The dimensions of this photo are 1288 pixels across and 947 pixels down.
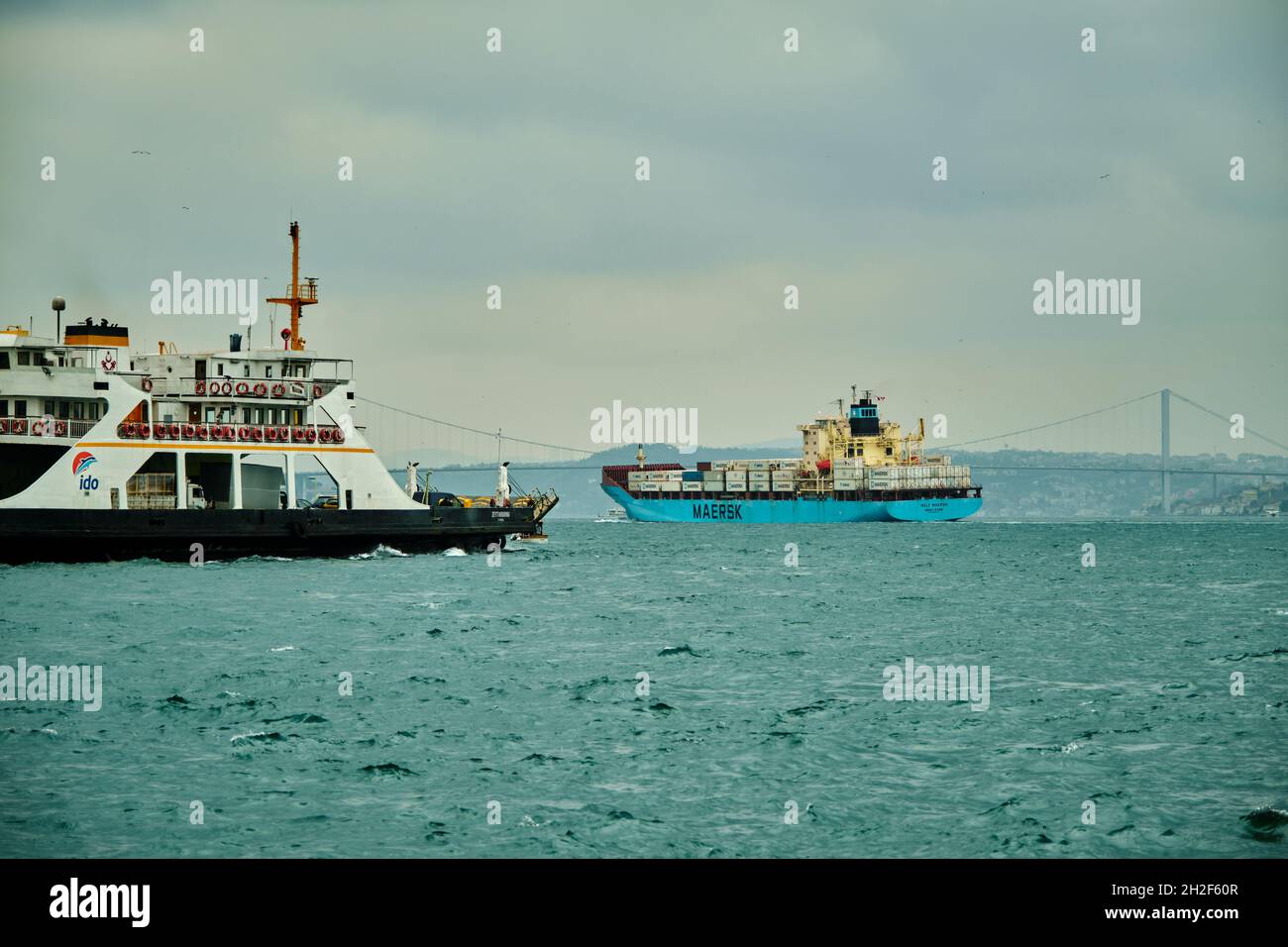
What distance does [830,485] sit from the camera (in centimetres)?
14262

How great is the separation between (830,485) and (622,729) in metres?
125

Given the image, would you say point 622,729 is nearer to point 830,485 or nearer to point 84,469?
point 84,469

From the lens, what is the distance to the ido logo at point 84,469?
4903 cm

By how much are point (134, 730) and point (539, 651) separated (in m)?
11.1

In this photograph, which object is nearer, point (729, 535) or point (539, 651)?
point (539, 651)

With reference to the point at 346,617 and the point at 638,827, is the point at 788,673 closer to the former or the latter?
the point at 638,827

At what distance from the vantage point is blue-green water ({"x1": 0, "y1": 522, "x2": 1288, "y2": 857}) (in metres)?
13.4

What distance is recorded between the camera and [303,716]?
778 inches

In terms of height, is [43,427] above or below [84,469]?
above

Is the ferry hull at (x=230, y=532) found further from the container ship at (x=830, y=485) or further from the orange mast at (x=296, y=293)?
the container ship at (x=830, y=485)

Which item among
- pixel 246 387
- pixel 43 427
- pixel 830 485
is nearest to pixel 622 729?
pixel 43 427

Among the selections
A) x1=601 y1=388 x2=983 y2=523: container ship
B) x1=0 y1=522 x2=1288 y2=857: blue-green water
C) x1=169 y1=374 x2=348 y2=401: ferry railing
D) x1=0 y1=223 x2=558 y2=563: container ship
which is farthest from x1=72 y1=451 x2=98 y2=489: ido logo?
x1=601 y1=388 x2=983 y2=523: container ship
